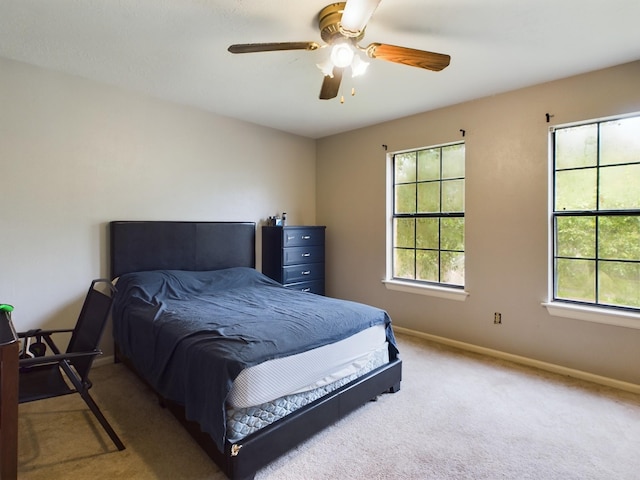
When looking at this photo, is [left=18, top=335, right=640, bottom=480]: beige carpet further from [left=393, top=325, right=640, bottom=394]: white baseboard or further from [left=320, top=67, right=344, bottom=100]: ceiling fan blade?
[left=320, top=67, right=344, bottom=100]: ceiling fan blade

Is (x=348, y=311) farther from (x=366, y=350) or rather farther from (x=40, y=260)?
(x=40, y=260)

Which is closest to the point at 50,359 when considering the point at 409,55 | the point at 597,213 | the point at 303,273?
the point at 409,55

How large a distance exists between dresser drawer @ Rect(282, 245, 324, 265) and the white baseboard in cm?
134

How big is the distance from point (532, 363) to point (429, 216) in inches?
66.6

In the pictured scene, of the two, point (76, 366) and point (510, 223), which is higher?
point (510, 223)

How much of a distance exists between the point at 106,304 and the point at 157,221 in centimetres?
147

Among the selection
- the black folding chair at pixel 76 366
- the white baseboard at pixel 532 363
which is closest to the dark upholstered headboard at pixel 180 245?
the black folding chair at pixel 76 366

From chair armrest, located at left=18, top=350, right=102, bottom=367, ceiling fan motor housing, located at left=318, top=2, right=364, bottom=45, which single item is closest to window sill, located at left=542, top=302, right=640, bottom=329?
ceiling fan motor housing, located at left=318, top=2, right=364, bottom=45

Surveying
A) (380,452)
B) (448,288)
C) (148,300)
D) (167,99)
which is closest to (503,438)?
(380,452)

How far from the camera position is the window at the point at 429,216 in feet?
12.0

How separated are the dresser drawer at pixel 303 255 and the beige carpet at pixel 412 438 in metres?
1.94

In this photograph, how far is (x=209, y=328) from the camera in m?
2.08

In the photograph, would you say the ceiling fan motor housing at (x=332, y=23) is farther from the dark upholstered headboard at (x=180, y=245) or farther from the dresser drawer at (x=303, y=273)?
the dresser drawer at (x=303, y=273)

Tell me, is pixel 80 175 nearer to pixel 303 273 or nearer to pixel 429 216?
pixel 303 273
